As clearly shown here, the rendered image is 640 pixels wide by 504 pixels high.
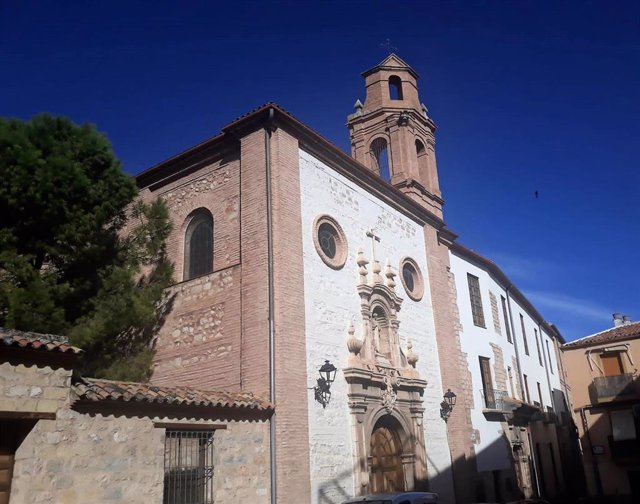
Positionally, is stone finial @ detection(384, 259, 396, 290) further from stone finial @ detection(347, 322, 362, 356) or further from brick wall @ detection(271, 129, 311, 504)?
brick wall @ detection(271, 129, 311, 504)

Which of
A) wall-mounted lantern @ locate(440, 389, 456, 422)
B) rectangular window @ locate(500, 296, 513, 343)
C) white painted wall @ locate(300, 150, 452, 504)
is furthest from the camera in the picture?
rectangular window @ locate(500, 296, 513, 343)

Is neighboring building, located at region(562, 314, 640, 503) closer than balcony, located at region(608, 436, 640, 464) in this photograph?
No

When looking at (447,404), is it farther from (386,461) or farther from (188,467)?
(188,467)

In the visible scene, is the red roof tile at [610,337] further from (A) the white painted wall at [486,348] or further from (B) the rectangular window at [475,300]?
(B) the rectangular window at [475,300]

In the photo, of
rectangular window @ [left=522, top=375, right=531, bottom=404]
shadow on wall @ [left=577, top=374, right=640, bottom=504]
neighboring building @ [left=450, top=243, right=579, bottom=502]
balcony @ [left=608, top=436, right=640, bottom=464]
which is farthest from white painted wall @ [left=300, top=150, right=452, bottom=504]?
balcony @ [left=608, top=436, right=640, bottom=464]

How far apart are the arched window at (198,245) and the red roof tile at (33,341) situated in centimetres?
594

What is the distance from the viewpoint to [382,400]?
1320 cm

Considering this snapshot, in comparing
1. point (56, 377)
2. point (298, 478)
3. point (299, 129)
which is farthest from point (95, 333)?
point (299, 129)

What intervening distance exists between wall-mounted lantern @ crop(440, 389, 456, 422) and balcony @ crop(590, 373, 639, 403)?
12.7 metres

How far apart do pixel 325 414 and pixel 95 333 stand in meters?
4.64

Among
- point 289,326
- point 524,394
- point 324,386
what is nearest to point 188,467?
point 289,326

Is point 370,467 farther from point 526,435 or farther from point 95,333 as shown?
point 526,435

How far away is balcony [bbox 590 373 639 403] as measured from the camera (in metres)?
24.5

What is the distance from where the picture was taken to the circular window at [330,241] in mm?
12953
